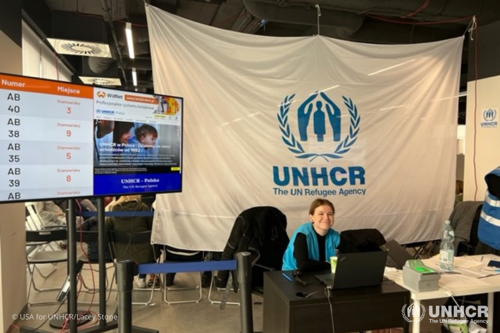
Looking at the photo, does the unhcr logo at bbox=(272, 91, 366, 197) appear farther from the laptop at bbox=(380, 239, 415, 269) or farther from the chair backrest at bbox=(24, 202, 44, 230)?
the chair backrest at bbox=(24, 202, 44, 230)

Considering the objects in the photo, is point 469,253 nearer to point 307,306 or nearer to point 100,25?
point 307,306

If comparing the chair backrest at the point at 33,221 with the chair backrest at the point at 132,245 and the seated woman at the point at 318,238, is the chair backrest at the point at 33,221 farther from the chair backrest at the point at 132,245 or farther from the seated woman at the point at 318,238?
the seated woman at the point at 318,238

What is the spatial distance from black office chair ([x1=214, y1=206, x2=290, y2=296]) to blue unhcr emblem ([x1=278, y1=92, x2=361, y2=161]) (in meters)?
0.82

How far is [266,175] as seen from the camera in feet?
11.4

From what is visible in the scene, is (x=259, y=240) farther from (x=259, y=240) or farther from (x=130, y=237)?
(x=130, y=237)

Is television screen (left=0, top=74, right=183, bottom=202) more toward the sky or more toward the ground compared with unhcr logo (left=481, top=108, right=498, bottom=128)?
more toward the ground

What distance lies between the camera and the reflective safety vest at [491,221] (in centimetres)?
252

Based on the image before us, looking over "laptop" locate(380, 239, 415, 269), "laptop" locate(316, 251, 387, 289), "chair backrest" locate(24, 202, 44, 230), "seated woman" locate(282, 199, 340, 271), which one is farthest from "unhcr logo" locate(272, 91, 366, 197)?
"chair backrest" locate(24, 202, 44, 230)

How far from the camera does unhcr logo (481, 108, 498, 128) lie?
3.88 metres

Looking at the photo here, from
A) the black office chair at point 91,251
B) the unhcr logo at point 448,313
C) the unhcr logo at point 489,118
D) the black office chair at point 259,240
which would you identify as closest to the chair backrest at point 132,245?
the black office chair at point 91,251

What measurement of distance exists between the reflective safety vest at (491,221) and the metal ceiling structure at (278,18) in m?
1.96

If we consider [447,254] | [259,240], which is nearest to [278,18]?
[259,240]

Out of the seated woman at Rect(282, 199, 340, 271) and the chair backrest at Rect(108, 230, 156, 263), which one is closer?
the seated woman at Rect(282, 199, 340, 271)

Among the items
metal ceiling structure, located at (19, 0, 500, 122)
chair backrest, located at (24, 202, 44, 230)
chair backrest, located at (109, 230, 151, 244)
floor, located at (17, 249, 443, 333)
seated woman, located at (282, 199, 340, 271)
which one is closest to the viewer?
seated woman, located at (282, 199, 340, 271)
